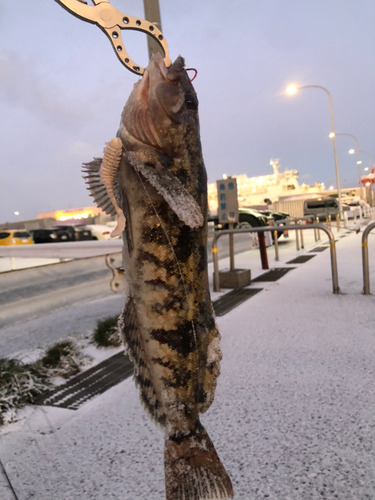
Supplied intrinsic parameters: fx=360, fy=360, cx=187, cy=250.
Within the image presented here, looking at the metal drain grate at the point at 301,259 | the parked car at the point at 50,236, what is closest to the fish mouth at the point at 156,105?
the metal drain grate at the point at 301,259

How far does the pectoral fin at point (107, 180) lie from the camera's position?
1.06m

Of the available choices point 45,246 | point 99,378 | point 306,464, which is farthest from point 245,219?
point 306,464

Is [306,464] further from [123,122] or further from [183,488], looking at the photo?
[123,122]

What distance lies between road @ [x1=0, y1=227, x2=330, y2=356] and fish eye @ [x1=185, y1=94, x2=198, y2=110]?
3.76 m

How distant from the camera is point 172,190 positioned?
3.46 ft

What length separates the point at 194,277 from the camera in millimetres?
1239

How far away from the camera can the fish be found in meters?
1.08

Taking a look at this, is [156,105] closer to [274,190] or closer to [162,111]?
[162,111]

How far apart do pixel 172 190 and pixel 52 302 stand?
495 centimetres

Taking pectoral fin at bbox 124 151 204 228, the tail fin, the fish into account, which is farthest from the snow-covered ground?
pectoral fin at bbox 124 151 204 228

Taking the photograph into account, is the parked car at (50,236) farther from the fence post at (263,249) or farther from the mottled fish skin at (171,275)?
the mottled fish skin at (171,275)

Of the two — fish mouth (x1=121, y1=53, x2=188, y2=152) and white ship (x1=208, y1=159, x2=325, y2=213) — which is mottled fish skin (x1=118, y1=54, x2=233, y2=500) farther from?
white ship (x1=208, y1=159, x2=325, y2=213)

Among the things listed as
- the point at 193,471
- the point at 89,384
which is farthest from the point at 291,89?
the point at 193,471

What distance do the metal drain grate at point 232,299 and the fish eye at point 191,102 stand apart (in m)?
4.02
